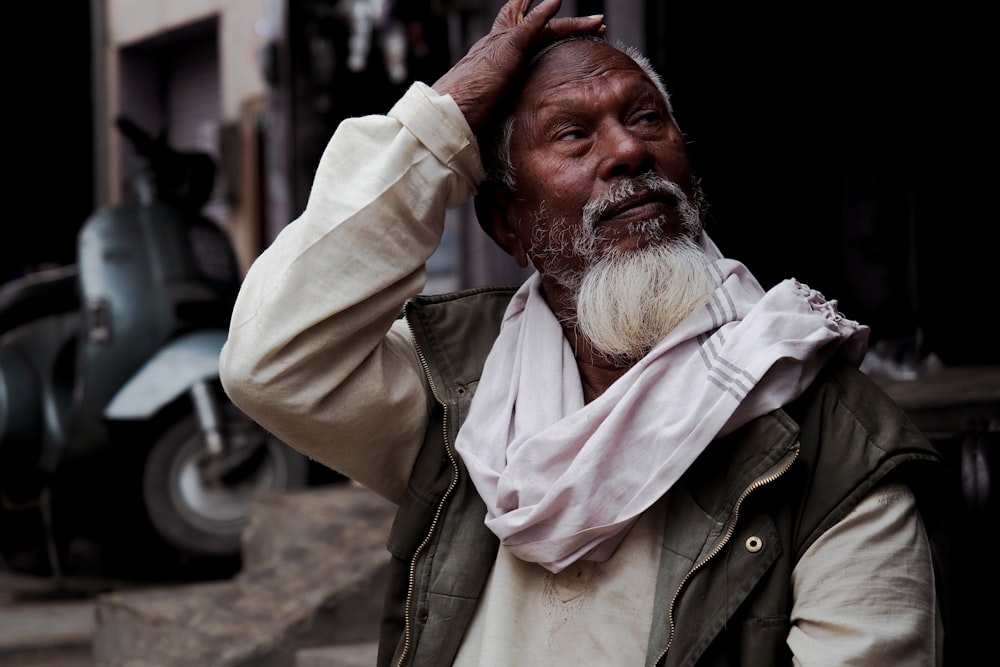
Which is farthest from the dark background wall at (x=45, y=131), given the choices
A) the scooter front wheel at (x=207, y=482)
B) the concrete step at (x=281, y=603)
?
the concrete step at (x=281, y=603)

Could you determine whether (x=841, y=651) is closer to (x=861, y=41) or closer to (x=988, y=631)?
(x=988, y=631)

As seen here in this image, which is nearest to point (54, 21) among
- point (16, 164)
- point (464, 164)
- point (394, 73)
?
point (16, 164)

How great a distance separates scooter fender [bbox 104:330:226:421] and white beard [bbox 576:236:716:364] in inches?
139

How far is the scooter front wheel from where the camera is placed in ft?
16.8

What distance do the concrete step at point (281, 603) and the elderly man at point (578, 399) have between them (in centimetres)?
141

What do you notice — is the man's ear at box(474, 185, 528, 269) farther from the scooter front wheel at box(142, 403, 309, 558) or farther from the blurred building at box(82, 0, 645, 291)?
the scooter front wheel at box(142, 403, 309, 558)

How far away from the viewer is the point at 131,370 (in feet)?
18.0

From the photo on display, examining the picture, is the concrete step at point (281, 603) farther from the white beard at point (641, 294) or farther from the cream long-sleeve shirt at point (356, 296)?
the white beard at point (641, 294)

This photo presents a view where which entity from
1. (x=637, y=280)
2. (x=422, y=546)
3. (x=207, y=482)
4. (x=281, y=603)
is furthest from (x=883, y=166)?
(x=422, y=546)

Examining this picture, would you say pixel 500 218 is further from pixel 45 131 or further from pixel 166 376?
pixel 45 131

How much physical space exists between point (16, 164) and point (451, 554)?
10.2 m

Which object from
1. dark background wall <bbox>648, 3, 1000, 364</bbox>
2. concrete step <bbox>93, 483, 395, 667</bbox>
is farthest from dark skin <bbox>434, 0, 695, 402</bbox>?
dark background wall <bbox>648, 3, 1000, 364</bbox>

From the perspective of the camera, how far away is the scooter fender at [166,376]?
521 cm

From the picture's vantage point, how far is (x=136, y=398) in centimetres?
525
